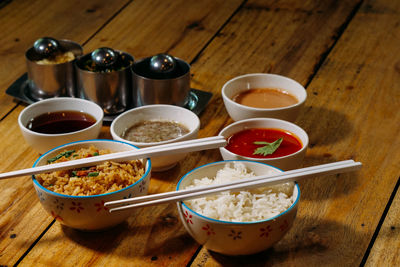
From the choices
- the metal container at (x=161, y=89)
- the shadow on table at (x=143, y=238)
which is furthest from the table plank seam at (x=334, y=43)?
the shadow on table at (x=143, y=238)

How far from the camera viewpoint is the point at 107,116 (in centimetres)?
186

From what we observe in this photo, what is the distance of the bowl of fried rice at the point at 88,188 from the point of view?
126cm

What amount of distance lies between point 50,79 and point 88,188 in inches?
28.6

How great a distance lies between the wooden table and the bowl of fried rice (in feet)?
0.27

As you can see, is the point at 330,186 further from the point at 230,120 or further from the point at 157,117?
the point at 157,117

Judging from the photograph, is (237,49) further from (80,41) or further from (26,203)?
(26,203)

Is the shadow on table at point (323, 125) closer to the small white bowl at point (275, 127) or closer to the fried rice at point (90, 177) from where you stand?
the small white bowl at point (275, 127)

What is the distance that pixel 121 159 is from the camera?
1371 mm

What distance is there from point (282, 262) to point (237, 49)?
1.22 m

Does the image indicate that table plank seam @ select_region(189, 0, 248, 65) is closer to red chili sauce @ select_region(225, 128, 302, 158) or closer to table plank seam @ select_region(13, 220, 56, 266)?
red chili sauce @ select_region(225, 128, 302, 158)

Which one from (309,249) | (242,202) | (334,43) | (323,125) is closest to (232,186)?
(242,202)

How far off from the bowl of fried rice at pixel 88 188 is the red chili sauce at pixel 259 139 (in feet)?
0.96

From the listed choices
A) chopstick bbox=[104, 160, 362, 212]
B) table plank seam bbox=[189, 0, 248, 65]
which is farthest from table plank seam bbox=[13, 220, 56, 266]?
table plank seam bbox=[189, 0, 248, 65]

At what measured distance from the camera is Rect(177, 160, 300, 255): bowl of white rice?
117 cm
